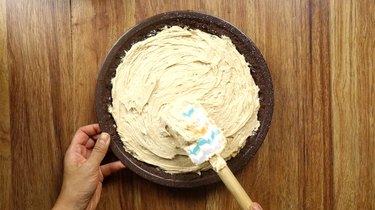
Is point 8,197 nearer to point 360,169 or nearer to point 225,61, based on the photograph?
point 225,61

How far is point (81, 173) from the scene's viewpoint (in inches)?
36.0

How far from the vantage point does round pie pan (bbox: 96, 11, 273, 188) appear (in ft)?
3.00

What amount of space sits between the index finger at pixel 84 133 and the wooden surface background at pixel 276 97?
44mm

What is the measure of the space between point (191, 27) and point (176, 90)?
163 mm

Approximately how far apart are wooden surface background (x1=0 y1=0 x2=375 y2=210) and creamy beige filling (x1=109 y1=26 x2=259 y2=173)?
12cm

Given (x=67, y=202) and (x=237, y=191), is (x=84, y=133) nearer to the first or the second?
(x=67, y=202)

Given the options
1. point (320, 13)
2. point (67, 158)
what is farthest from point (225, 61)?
point (67, 158)

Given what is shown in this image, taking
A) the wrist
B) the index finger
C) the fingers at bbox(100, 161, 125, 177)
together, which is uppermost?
the index finger

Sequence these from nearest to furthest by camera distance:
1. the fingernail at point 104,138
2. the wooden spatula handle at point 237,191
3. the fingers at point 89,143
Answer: the wooden spatula handle at point 237,191 < the fingernail at point 104,138 < the fingers at point 89,143

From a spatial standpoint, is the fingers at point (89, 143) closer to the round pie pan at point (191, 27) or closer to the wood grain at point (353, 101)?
the round pie pan at point (191, 27)

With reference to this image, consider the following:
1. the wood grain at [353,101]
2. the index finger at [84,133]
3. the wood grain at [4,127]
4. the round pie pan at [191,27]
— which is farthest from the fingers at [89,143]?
the wood grain at [353,101]

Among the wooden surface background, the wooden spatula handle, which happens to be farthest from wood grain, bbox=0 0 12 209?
the wooden spatula handle

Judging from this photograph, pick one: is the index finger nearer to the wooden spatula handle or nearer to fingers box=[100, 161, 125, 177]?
fingers box=[100, 161, 125, 177]

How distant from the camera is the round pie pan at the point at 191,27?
915 mm
